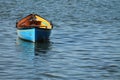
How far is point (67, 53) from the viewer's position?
1245 inches

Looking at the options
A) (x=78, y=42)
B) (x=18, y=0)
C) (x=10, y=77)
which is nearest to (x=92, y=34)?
(x=78, y=42)

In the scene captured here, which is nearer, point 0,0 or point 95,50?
point 95,50

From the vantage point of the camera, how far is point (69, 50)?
3269 cm

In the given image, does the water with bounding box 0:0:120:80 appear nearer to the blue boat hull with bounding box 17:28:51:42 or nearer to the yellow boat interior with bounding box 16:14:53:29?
the blue boat hull with bounding box 17:28:51:42

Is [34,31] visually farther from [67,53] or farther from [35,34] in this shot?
[67,53]

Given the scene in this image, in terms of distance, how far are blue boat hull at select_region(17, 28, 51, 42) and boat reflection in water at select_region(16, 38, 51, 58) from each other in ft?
1.24

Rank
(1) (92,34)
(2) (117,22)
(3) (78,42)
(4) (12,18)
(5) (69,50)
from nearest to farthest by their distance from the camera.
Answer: (5) (69,50)
(3) (78,42)
(1) (92,34)
(2) (117,22)
(4) (12,18)

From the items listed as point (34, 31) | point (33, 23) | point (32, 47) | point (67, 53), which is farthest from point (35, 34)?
point (67, 53)

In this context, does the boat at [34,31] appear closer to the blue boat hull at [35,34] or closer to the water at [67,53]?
the blue boat hull at [35,34]

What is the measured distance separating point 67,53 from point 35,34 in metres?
4.93

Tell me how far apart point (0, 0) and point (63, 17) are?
99.9ft

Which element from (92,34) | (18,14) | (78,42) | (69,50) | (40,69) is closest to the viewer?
(40,69)

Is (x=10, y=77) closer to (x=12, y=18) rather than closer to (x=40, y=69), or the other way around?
(x=40, y=69)

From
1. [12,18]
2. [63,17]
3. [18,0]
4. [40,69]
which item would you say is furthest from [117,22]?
[18,0]
